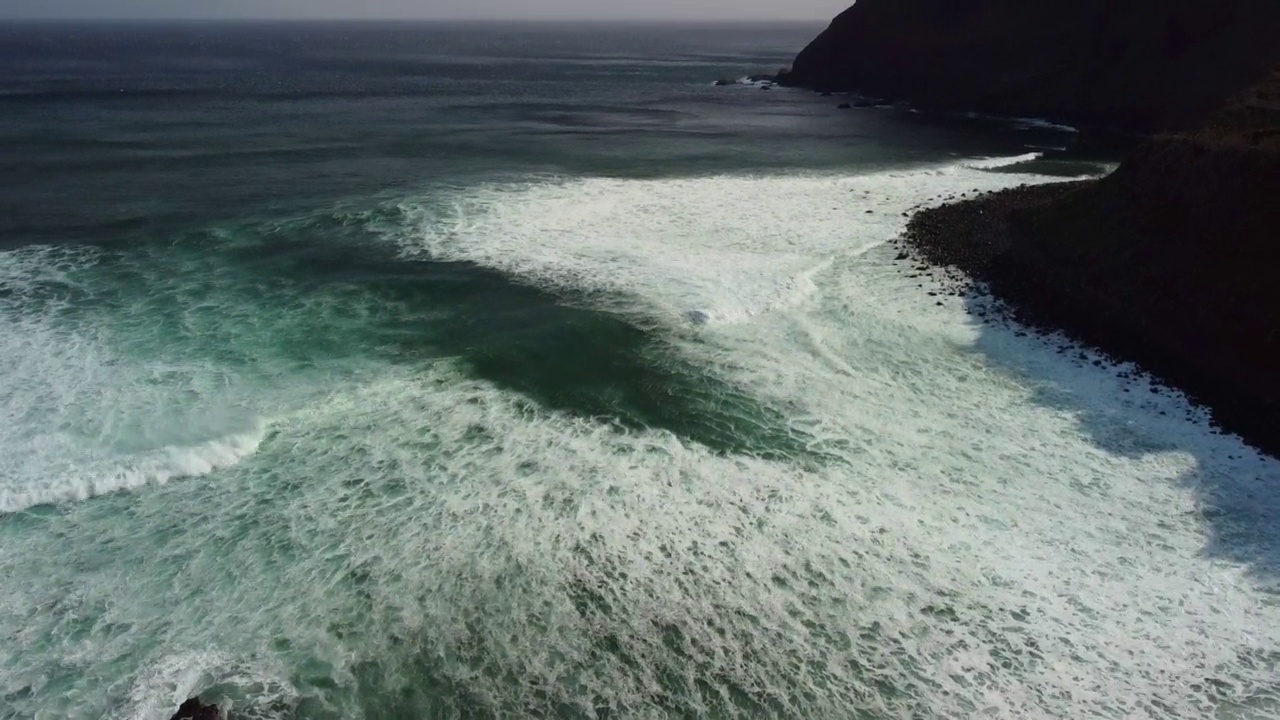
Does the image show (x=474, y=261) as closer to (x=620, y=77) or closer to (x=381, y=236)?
(x=381, y=236)

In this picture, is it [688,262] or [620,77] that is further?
[620,77]

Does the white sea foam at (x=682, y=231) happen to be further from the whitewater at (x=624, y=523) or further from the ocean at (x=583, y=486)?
the whitewater at (x=624, y=523)

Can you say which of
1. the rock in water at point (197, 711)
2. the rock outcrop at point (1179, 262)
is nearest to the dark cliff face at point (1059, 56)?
the rock outcrop at point (1179, 262)

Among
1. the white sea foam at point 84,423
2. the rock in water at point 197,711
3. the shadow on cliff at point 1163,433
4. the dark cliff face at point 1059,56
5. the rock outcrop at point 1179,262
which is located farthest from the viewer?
the dark cliff face at point 1059,56

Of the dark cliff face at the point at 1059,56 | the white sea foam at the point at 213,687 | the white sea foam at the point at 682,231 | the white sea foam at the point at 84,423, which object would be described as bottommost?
the white sea foam at the point at 213,687

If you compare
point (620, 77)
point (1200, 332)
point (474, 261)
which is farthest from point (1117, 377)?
point (620, 77)

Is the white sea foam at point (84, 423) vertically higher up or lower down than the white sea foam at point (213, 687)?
higher up
